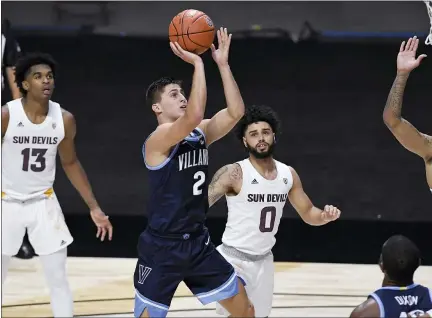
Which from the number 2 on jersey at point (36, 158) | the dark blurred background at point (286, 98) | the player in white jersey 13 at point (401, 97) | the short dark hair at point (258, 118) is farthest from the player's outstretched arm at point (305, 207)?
the dark blurred background at point (286, 98)

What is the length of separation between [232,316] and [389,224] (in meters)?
4.59

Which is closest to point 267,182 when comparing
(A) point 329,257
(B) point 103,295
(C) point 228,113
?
(C) point 228,113

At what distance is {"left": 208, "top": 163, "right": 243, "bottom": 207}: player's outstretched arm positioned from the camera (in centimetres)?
639

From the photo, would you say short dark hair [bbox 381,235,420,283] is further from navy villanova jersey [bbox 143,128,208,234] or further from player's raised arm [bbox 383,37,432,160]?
navy villanova jersey [bbox 143,128,208,234]

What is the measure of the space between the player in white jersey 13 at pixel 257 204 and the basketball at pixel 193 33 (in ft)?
2.96

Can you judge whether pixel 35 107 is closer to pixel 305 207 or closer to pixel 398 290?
pixel 305 207

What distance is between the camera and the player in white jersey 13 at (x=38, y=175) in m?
6.54

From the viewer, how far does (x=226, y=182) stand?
643 centimetres

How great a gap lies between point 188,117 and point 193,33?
56cm

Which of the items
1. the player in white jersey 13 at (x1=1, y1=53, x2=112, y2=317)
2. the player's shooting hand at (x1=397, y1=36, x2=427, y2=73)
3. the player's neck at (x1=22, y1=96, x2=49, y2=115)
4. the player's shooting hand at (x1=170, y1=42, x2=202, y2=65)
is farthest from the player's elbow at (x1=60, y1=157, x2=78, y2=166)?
the player's shooting hand at (x1=397, y1=36, x2=427, y2=73)

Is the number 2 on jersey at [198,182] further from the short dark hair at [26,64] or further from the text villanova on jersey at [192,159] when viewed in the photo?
the short dark hair at [26,64]

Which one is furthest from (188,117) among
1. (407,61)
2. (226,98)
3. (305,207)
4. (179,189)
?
(305,207)

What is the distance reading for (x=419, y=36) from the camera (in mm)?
9938

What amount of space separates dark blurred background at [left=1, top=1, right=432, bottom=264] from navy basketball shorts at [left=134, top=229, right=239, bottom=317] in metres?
4.56
